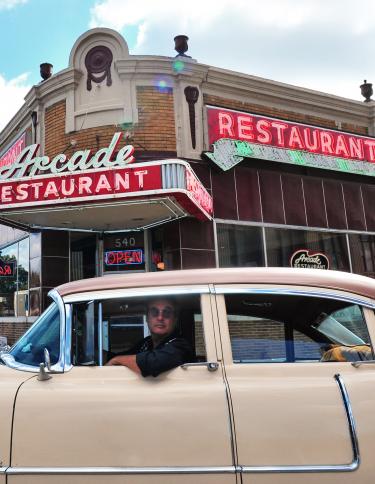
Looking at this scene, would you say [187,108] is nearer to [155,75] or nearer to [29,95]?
[155,75]

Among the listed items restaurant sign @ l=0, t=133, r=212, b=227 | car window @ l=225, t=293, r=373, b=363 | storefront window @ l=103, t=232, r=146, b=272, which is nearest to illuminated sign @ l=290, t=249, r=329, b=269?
restaurant sign @ l=0, t=133, r=212, b=227

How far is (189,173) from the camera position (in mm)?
8375

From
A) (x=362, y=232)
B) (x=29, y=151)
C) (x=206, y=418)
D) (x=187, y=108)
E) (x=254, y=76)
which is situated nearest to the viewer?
(x=206, y=418)

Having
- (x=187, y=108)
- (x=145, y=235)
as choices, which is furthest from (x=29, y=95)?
(x=145, y=235)

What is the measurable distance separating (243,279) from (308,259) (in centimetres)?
949

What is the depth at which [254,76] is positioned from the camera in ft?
38.4

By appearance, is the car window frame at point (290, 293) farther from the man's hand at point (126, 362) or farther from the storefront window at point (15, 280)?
the storefront window at point (15, 280)

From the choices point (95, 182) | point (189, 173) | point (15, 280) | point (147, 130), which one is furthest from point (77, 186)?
point (15, 280)

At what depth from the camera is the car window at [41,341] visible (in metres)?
2.39

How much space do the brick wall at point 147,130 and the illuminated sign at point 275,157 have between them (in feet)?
3.93

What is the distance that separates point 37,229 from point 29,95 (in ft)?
14.0

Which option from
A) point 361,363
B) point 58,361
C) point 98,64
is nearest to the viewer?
point 361,363

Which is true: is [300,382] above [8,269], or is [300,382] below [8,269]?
below

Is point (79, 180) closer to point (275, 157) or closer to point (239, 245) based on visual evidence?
point (239, 245)
